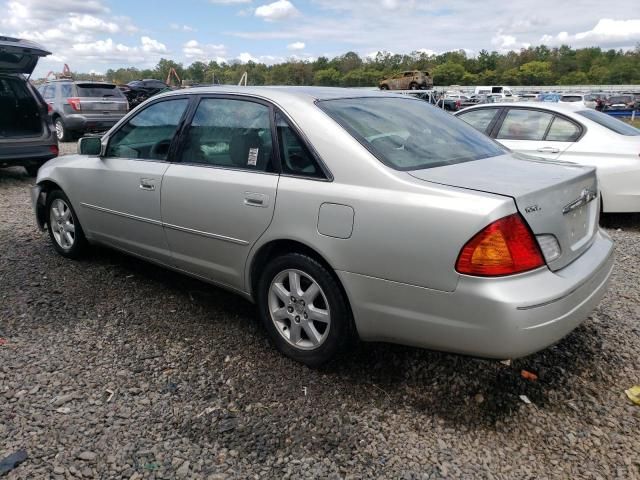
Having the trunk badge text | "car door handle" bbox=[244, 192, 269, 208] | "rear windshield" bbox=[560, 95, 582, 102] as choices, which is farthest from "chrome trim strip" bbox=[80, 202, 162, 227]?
"rear windshield" bbox=[560, 95, 582, 102]

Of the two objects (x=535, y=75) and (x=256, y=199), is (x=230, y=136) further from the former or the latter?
(x=535, y=75)

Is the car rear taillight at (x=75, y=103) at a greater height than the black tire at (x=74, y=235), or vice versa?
the car rear taillight at (x=75, y=103)

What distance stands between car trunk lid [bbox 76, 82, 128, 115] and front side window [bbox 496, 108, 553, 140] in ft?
34.8

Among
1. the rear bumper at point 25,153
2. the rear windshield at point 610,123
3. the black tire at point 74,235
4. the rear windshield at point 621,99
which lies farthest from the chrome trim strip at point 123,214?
the rear windshield at point 621,99

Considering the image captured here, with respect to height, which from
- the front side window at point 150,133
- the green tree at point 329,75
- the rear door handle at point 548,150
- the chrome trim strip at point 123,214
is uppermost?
the front side window at point 150,133

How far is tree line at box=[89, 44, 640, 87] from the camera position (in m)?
93.2

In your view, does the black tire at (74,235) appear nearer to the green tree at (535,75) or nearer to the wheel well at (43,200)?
the wheel well at (43,200)

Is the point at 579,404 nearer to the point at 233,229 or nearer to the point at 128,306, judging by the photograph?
the point at 233,229

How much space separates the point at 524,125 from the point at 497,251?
4909 mm

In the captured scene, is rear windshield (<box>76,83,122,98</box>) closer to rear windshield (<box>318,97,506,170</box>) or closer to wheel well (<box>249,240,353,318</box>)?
rear windshield (<box>318,97,506,170</box>)

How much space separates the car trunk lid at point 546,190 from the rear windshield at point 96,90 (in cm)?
1317

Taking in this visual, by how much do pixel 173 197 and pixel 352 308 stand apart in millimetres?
1546

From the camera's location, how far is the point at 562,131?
249 inches

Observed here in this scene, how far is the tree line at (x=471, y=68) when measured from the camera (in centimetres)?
9319
